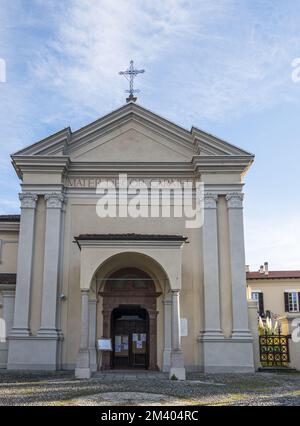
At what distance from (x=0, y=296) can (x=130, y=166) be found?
680cm

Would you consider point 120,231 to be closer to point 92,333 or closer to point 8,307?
point 92,333

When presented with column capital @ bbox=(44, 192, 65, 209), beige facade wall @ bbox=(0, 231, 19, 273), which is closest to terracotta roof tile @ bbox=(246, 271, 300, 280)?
beige facade wall @ bbox=(0, 231, 19, 273)

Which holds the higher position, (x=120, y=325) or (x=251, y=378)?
(x=120, y=325)

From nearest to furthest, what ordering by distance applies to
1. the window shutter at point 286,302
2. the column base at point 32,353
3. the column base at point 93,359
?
the column base at point 32,353 < the column base at point 93,359 < the window shutter at point 286,302

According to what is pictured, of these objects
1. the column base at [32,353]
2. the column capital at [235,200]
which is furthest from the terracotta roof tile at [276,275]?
the column base at [32,353]

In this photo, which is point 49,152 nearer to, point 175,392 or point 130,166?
point 130,166

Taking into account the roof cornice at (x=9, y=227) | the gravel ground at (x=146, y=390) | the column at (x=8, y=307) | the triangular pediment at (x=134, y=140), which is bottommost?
the gravel ground at (x=146, y=390)

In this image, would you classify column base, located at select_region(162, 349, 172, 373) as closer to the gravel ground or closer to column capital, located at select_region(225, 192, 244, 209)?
the gravel ground

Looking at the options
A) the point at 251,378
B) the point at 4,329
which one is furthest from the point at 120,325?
the point at 251,378

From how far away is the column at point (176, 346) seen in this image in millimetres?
15711

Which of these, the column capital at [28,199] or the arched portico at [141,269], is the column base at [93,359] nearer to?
the arched portico at [141,269]

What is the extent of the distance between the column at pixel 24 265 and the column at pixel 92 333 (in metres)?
2.17

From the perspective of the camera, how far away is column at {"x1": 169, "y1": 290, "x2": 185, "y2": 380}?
51.5 ft
